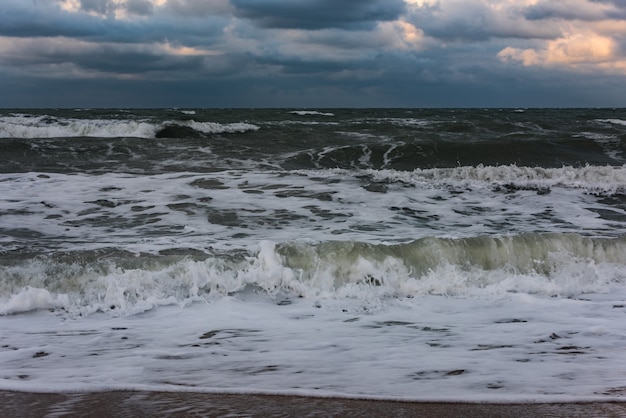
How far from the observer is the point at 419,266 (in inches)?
226

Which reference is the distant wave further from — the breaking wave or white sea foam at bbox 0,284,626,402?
white sea foam at bbox 0,284,626,402

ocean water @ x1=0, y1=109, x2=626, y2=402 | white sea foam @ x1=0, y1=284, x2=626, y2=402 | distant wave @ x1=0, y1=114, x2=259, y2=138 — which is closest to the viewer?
white sea foam @ x1=0, y1=284, x2=626, y2=402

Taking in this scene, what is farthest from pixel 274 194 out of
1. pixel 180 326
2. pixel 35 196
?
pixel 180 326

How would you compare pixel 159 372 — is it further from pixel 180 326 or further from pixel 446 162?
pixel 446 162

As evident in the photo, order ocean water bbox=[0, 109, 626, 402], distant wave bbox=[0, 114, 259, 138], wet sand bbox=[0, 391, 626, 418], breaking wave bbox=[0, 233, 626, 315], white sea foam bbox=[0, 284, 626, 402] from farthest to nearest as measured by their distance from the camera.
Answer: distant wave bbox=[0, 114, 259, 138], breaking wave bbox=[0, 233, 626, 315], ocean water bbox=[0, 109, 626, 402], white sea foam bbox=[0, 284, 626, 402], wet sand bbox=[0, 391, 626, 418]

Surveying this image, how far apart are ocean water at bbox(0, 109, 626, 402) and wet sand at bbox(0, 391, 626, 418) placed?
0.35 feet

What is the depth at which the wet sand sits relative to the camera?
262 centimetres

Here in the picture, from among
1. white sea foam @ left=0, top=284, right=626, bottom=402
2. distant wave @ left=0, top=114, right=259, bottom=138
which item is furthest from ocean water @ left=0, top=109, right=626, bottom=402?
distant wave @ left=0, top=114, right=259, bottom=138

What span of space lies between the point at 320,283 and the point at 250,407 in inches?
105

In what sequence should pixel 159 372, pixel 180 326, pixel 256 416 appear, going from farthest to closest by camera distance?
pixel 180 326
pixel 159 372
pixel 256 416

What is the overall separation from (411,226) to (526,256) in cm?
194

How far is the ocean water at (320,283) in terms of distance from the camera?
3217 millimetres

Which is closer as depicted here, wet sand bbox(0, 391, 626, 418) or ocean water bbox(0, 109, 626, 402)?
wet sand bbox(0, 391, 626, 418)

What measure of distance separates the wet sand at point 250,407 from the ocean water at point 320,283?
11 cm
